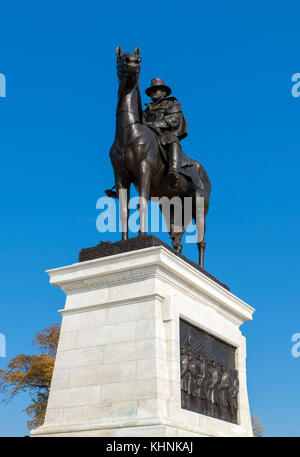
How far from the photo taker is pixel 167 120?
12.1 meters

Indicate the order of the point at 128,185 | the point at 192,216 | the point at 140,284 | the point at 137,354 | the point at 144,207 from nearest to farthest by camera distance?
1. the point at 137,354
2. the point at 140,284
3. the point at 144,207
4. the point at 128,185
5. the point at 192,216

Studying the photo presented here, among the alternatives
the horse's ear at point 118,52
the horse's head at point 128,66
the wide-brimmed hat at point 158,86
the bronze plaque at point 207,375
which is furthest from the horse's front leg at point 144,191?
the wide-brimmed hat at point 158,86

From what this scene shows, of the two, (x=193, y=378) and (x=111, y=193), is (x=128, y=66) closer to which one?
(x=111, y=193)

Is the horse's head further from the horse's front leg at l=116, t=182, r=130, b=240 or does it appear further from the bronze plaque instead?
the bronze plaque

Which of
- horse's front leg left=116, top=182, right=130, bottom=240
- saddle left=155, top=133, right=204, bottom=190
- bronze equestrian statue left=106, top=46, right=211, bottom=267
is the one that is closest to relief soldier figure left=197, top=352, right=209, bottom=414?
bronze equestrian statue left=106, top=46, right=211, bottom=267

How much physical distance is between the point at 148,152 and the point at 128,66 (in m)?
1.79

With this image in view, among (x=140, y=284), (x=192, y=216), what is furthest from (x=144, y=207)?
(x=192, y=216)

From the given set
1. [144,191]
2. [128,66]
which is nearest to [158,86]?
[128,66]

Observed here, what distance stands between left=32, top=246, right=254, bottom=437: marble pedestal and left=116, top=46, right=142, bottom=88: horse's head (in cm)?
387

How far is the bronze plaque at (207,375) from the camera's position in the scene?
30.2 ft

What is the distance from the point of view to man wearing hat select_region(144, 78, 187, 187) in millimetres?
11305

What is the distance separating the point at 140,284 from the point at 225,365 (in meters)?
2.89
